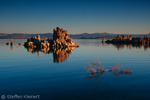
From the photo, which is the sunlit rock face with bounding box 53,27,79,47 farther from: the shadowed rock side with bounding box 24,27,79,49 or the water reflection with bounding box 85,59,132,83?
the water reflection with bounding box 85,59,132,83

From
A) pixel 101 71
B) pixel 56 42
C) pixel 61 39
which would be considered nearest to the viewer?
pixel 101 71

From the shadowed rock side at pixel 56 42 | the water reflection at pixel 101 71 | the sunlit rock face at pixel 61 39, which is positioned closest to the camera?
the water reflection at pixel 101 71

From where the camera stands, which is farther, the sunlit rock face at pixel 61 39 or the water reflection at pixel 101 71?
the sunlit rock face at pixel 61 39

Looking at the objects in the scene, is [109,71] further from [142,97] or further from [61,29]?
[61,29]

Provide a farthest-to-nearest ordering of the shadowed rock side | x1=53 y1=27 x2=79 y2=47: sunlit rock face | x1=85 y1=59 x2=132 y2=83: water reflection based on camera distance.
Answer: x1=53 y1=27 x2=79 y2=47: sunlit rock face < the shadowed rock side < x1=85 y1=59 x2=132 y2=83: water reflection

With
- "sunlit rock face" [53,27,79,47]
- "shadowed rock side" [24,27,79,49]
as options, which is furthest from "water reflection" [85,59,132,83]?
"sunlit rock face" [53,27,79,47]

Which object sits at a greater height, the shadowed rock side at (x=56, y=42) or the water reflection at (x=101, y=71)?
the shadowed rock side at (x=56, y=42)

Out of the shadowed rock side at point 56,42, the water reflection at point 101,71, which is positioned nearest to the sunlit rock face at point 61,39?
the shadowed rock side at point 56,42

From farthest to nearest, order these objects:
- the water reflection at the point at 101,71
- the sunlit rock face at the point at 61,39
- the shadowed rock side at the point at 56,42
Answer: the sunlit rock face at the point at 61,39 → the shadowed rock side at the point at 56,42 → the water reflection at the point at 101,71

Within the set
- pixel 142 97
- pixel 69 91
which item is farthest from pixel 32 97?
pixel 142 97

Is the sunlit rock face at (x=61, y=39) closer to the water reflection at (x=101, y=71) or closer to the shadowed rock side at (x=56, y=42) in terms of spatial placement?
the shadowed rock side at (x=56, y=42)

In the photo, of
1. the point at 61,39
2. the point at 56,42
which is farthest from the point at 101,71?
the point at 61,39

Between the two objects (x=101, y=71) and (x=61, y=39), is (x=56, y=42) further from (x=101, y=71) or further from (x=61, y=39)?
(x=101, y=71)

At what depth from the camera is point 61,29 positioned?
81.8 meters
